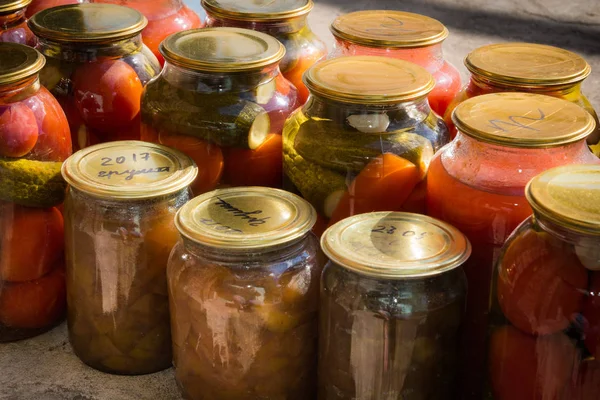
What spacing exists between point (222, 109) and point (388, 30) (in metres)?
0.30

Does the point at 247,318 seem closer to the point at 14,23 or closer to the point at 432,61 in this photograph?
the point at 432,61

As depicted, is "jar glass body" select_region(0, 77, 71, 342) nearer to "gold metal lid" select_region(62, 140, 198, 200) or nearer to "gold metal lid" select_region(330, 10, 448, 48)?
"gold metal lid" select_region(62, 140, 198, 200)

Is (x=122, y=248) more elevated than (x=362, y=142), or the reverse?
(x=362, y=142)

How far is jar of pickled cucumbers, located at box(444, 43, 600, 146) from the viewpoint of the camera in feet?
3.40

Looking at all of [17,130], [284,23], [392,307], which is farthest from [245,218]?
[284,23]

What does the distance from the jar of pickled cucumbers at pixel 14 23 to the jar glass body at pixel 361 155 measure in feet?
1.65

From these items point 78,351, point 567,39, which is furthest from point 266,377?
point 567,39

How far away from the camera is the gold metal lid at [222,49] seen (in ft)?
3.43

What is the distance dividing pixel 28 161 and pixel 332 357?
18.1 inches

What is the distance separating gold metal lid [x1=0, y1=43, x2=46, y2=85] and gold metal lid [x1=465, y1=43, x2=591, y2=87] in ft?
1.79

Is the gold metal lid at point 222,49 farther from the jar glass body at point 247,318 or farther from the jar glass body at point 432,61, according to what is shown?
the jar glass body at point 247,318

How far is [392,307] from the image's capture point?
83cm

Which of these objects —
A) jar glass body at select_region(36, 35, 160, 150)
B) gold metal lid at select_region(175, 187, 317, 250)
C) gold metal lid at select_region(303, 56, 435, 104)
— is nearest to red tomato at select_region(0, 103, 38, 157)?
jar glass body at select_region(36, 35, 160, 150)

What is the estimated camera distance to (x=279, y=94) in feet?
3.66
